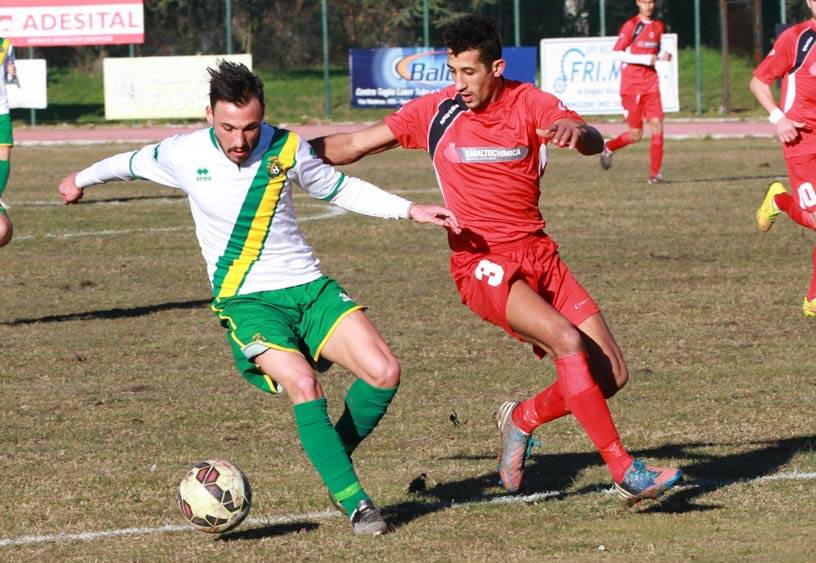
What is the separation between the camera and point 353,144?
21.9 ft

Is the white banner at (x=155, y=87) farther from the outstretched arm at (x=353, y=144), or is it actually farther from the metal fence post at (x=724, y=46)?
the outstretched arm at (x=353, y=144)

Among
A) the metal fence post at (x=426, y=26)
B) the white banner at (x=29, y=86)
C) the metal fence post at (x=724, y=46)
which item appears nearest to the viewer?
the metal fence post at (x=724, y=46)

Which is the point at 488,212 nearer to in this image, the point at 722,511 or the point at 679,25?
the point at 722,511

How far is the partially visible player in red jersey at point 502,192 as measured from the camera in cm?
639

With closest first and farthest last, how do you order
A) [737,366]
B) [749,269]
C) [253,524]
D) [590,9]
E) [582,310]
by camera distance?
[253,524]
[582,310]
[737,366]
[749,269]
[590,9]

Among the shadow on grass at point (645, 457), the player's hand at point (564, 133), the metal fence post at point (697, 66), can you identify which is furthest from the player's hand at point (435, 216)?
the metal fence post at point (697, 66)

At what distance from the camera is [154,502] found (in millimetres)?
6465

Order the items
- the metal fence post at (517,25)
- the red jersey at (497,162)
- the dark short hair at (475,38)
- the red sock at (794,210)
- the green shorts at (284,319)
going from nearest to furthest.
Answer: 1. the green shorts at (284,319)
2. the dark short hair at (475,38)
3. the red jersey at (497,162)
4. the red sock at (794,210)
5. the metal fence post at (517,25)

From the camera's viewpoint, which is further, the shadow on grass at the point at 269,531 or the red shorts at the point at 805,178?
the red shorts at the point at 805,178

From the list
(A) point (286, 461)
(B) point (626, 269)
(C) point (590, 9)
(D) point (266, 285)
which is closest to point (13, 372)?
(A) point (286, 461)

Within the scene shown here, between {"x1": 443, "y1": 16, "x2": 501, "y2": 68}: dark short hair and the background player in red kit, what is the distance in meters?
4.16

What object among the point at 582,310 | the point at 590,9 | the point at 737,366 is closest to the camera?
the point at 582,310

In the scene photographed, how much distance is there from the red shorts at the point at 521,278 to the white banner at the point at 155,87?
27.6m

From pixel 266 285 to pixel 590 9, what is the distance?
102 ft
